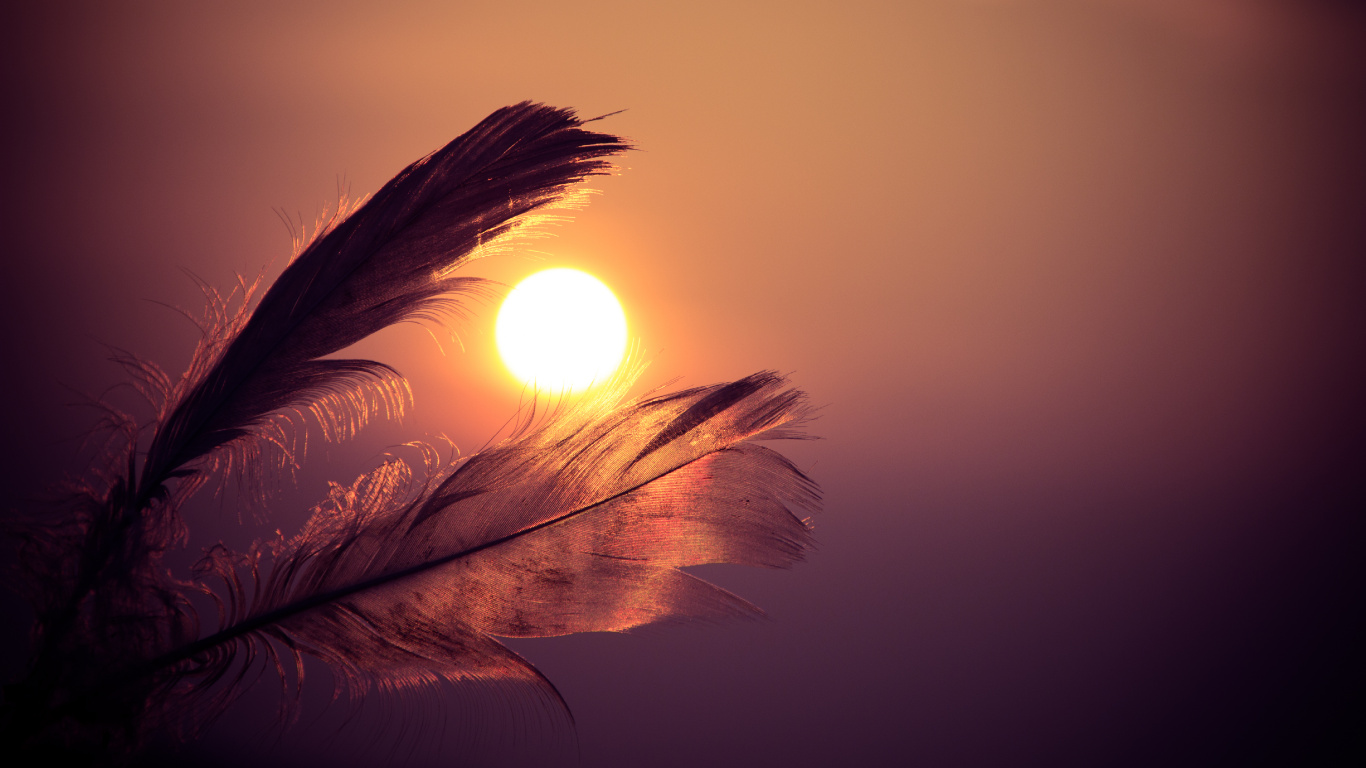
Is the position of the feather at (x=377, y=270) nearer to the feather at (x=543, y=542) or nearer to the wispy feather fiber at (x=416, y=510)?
the wispy feather fiber at (x=416, y=510)

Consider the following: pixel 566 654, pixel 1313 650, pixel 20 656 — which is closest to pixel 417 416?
pixel 566 654

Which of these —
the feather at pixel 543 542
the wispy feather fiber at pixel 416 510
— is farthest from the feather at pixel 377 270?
the feather at pixel 543 542

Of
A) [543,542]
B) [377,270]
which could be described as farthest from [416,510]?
[377,270]

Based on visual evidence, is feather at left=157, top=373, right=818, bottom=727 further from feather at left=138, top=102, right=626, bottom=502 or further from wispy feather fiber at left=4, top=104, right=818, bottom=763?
feather at left=138, top=102, right=626, bottom=502

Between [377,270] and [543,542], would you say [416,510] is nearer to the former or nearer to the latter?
[543,542]

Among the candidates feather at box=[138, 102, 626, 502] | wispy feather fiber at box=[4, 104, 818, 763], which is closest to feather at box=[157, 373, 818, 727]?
wispy feather fiber at box=[4, 104, 818, 763]
